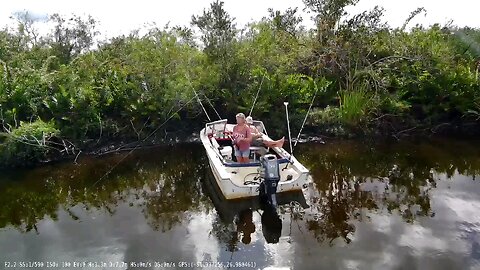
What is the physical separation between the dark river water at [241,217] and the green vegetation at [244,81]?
80.5 inches

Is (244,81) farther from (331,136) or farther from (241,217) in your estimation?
Result: (241,217)

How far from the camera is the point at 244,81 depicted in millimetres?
15367

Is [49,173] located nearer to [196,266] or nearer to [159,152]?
[159,152]

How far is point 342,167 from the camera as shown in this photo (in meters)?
11.8

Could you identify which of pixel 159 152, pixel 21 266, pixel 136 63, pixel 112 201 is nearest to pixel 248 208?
pixel 112 201

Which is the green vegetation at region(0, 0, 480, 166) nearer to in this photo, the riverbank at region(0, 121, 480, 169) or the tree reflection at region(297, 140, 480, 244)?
the riverbank at region(0, 121, 480, 169)

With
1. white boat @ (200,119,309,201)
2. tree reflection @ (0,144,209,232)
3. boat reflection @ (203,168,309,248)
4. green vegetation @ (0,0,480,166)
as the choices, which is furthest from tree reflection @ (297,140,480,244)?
tree reflection @ (0,144,209,232)

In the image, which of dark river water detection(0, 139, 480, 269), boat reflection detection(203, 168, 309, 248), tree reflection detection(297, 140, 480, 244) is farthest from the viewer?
tree reflection detection(297, 140, 480, 244)

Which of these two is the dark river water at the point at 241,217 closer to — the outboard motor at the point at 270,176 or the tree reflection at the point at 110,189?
the tree reflection at the point at 110,189

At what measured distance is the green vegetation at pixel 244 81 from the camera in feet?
45.1

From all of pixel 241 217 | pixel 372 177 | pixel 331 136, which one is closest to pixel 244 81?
pixel 331 136

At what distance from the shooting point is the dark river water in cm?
726

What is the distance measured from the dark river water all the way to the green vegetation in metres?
2.05

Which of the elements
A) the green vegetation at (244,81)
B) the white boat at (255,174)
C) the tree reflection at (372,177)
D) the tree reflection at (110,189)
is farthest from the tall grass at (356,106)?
the white boat at (255,174)
